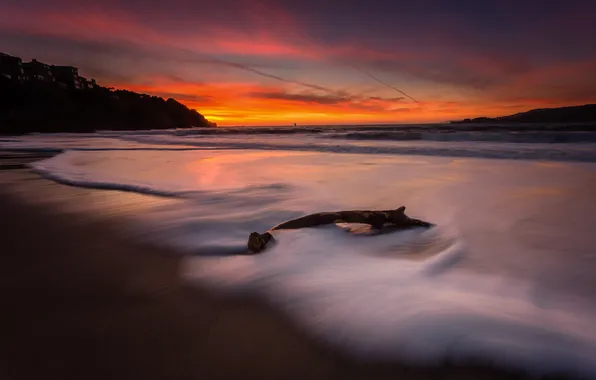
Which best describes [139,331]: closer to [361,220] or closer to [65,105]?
[361,220]

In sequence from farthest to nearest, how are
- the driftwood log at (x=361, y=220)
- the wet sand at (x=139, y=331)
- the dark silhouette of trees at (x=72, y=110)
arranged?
the dark silhouette of trees at (x=72, y=110) < the driftwood log at (x=361, y=220) < the wet sand at (x=139, y=331)

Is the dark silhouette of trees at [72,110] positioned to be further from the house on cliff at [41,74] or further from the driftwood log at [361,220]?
the driftwood log at [361,220]

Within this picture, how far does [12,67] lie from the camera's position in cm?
6219

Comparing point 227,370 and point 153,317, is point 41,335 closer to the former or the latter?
point 153,317

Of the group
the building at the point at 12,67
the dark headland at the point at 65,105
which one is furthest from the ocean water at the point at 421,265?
the building at the point at 12,67

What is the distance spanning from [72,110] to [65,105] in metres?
1.57

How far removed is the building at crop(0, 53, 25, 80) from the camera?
60250 mm

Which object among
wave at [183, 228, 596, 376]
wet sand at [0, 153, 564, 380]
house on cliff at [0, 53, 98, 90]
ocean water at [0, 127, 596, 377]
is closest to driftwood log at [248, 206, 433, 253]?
ocean water at [0, 127, 596, 377]

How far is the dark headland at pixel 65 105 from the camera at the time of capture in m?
49.7

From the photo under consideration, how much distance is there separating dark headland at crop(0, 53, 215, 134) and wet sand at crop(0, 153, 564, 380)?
52447 millimetres

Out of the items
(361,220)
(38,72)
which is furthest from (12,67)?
(361,220)

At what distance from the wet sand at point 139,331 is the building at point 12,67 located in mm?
76568

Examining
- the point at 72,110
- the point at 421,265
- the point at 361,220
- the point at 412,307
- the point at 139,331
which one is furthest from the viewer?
the point at 72,110

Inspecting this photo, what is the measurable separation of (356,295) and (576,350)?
112 cm
